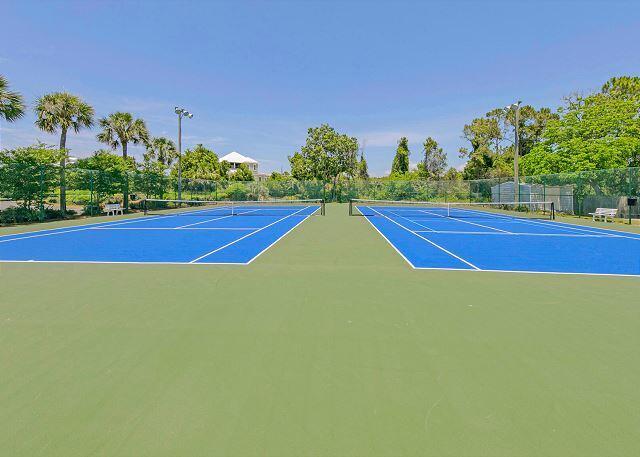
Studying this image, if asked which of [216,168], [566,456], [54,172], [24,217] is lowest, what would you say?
[566,456]

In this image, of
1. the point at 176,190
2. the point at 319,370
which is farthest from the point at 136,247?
the point at 176,190

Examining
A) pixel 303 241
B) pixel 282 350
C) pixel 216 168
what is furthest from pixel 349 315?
pixel 216 168

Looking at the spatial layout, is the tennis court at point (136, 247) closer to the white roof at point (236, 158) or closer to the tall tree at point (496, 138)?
the tall tree at point (496, 138)

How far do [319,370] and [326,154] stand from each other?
161ft

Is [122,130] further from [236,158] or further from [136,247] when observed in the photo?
[236,158]

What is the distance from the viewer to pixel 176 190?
40375mm

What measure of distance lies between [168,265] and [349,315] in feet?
16.9

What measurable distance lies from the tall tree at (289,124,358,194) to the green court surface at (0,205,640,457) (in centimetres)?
4552

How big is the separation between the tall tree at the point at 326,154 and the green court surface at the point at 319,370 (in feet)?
149

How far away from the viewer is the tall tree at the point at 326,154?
5106cm

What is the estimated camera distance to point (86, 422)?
2.62 m

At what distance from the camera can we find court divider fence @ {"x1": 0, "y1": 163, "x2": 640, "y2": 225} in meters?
19.6

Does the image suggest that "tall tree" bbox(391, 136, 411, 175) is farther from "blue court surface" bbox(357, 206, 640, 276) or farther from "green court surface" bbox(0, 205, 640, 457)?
"green court surface" bbox(0, 205, 640, 457)

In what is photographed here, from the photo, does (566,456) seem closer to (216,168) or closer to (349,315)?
(349,315)
